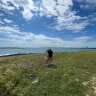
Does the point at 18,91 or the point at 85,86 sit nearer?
the point at 18,91

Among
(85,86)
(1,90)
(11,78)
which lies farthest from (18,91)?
(85,86)

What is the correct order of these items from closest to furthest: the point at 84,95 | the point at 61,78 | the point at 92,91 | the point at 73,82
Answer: the point at 84,95 → the point at 92,91 → the point at 73,82 → the point at 61,78

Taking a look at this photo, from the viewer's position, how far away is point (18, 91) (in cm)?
1217

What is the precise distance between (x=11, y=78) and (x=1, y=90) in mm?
2357

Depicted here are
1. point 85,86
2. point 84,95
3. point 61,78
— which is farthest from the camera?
point 61,78

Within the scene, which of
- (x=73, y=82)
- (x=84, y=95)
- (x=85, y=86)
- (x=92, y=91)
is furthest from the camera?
(x=73, y=82)

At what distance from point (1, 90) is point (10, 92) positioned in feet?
2.98

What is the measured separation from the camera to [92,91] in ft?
40.8

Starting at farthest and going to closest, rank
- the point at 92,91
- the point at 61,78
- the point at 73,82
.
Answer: the point at 61,78 → the point at 73,82 → the point at 92,91

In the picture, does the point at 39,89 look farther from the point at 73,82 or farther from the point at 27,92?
the point at 73,82

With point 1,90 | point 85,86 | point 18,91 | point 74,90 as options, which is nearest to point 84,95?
point 74,90

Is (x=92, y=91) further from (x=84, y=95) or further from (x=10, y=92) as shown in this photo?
(x=10, y=92)

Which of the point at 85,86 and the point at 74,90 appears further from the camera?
the point at 85,86

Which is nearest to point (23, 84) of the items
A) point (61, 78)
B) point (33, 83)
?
point (33, 83)
